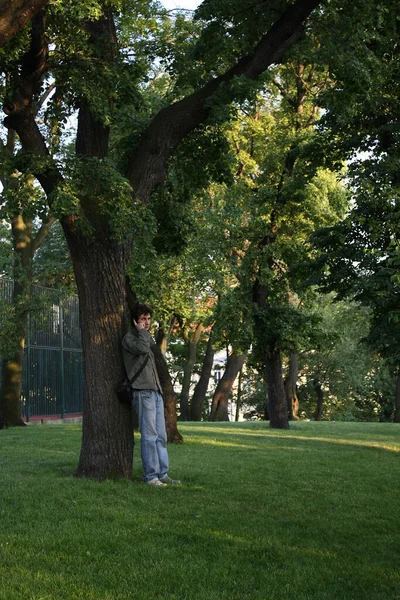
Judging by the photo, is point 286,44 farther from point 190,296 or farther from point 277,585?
point 190,296

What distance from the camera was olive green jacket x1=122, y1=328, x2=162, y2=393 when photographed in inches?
364

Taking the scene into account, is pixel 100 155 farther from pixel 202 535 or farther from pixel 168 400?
pixel 168 400

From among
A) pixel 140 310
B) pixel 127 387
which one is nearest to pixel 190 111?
pixel 140 310

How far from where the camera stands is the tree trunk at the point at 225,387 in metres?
36.6

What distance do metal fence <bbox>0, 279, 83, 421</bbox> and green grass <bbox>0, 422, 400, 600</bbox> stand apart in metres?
16.3

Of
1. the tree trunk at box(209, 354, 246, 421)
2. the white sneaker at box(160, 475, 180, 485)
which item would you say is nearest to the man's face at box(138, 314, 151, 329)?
the white sneaker at box(160, 475, 180, 485)

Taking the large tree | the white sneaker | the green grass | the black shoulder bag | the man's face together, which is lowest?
the green grass

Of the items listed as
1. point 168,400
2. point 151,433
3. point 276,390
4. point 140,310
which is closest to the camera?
point 151,433

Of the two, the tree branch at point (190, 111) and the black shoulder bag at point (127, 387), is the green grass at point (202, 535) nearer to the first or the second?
the black shoulder bag at point (127, 387)

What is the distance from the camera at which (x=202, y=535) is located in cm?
633

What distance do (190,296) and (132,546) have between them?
69.7 ft

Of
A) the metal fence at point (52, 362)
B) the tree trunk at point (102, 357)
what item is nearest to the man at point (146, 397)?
the tree trunk at point (102, 357)

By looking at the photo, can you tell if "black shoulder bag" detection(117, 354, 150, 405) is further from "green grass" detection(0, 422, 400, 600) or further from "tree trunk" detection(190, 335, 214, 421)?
"tree trunk" detection(190, 335, 214, 421)

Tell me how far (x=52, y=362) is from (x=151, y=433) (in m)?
21.7
